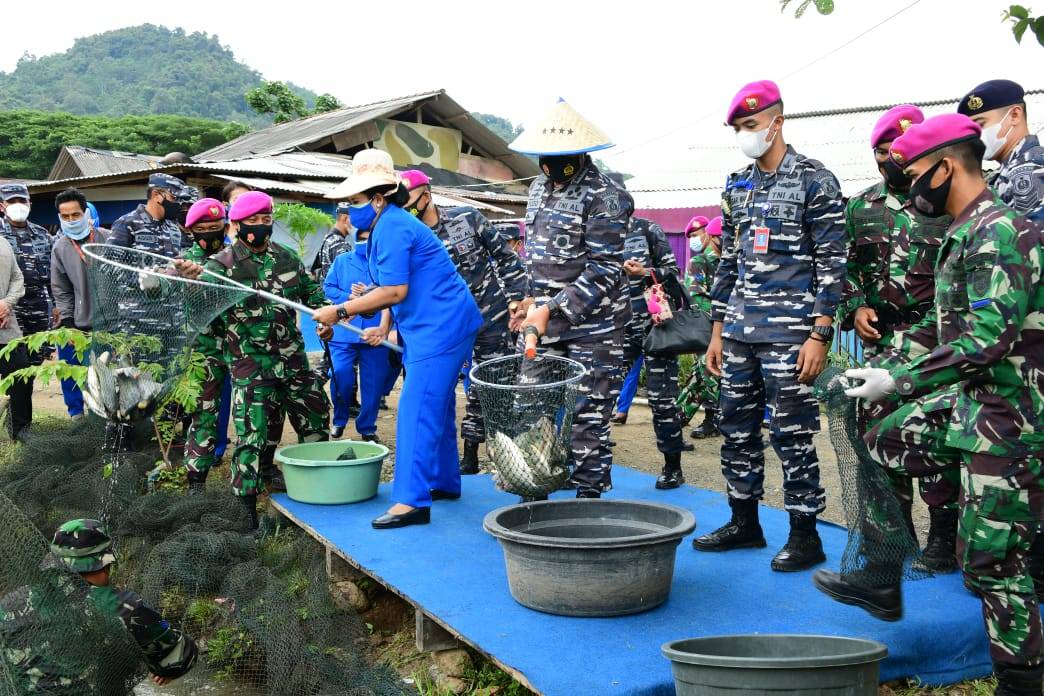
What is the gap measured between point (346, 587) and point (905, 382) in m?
3.33

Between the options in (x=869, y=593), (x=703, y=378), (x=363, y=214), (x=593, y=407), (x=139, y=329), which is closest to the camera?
(x=869, y=593)

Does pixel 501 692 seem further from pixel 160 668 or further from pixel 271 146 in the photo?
pixel 271 146

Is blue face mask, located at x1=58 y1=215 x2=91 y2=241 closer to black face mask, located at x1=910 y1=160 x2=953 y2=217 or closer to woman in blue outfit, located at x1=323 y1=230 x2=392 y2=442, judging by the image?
woman in blue outfit, located at x1=323 y1=230 x2=392 y2=442

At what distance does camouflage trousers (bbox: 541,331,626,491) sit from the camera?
5.14 metres

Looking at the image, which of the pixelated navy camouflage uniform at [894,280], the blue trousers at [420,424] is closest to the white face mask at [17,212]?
the blue trousers at [420,424]

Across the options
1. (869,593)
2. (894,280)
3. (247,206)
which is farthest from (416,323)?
(869,593)

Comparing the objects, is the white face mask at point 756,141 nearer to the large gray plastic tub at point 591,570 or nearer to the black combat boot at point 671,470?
the large gray plastic tub at point 591,570

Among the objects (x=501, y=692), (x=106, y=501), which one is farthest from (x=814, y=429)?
(x=106, y=501)

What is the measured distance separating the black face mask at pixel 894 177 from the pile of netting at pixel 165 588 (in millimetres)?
3095

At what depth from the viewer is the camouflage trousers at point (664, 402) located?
6.55 metres

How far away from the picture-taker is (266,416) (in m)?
6.18

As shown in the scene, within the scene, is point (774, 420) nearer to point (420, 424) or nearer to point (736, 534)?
point (736, 534)

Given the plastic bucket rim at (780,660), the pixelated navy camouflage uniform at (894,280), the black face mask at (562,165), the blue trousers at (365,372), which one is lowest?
the plastic bucket rim at (780,660)

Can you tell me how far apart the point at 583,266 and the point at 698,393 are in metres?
4.11
